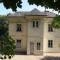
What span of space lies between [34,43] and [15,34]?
13.1 feet

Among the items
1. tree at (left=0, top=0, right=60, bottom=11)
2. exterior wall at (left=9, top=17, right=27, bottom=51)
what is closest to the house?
exterior wall at (left=9, top=17, right=27, bottom=51)

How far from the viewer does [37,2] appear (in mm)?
9062

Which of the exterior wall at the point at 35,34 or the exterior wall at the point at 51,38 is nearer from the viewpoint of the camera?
the exterior wall at the point at 35,34

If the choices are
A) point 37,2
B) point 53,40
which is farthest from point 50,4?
point 53,40

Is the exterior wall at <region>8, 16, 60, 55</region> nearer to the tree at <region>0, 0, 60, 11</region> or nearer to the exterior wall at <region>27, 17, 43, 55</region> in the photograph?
the exterior wall at <region>27, 17, 43, 55</region>

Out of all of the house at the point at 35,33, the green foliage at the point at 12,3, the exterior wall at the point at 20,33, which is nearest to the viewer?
the green foliage at the point at 12,3

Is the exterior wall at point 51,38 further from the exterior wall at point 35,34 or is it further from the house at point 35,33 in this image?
the exterior wall at point 35,34

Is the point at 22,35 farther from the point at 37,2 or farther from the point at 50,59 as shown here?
the point at 37,2

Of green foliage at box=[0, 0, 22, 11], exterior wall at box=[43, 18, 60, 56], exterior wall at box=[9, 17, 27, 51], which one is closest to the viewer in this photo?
green foliage at box=[0, 0, 22, 11]

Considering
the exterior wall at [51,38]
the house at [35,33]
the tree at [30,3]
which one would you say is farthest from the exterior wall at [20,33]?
the tree at [30,3]

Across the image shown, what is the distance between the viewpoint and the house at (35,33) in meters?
41.8

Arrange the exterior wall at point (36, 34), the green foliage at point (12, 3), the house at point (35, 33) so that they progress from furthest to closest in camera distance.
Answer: the exterior wall at point (36, 34)
the house at point (35, 33)
the green foliage at point (12, 3)

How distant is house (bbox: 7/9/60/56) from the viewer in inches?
1645

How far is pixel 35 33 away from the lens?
1660 inches
